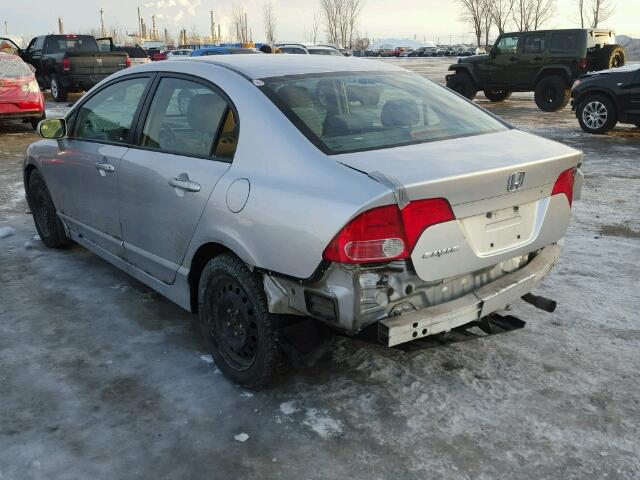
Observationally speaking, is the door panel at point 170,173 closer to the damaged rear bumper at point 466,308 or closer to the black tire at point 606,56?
the damaged rear bumper at point 466,308

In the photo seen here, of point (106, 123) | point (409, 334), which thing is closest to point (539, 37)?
point (106, 123)

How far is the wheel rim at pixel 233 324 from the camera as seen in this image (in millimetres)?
3027

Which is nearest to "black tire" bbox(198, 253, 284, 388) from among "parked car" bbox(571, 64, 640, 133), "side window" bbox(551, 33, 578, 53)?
"parked car" bbox(571, 64, 640, 133)

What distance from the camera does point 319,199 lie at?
2557 millimetres

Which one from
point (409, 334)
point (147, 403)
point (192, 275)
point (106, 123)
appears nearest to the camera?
point (409, 334)

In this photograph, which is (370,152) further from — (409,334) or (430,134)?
(409,334)

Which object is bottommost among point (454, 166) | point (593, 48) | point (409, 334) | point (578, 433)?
point (578, 433)

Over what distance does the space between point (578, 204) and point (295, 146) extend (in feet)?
15.8

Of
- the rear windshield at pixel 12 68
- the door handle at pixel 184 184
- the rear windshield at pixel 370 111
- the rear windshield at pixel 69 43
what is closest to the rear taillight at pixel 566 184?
the rear windshield at pixel 370 111

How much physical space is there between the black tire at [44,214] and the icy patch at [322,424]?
123 inches

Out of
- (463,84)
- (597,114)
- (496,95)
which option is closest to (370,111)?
(597,114)

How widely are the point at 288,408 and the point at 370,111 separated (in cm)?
156

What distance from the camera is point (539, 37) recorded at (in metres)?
16.0

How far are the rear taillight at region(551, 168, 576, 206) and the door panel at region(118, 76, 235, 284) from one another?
5.28 feet
